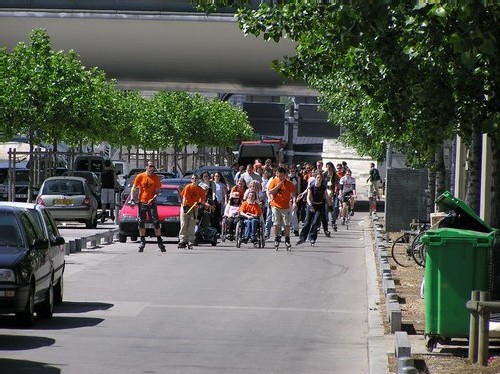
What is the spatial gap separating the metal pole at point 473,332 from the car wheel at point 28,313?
483 cm

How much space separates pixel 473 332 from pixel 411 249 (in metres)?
11.8

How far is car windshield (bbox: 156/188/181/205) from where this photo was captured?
32562 millimetres

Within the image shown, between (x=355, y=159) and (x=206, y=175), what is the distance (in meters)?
81.5

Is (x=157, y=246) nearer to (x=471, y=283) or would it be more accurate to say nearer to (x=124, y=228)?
(x=124, y=228)

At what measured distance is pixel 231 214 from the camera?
3181 centimetres

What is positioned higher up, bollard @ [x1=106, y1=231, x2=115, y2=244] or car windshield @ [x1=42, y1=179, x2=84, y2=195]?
car windshield @ [x1=42, y1=179, x2=84, y2=195]

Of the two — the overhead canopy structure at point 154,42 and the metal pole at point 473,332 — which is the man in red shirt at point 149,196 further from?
the overhead canopy structure at point 154,42

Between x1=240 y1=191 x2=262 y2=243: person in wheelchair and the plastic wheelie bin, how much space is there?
17.1 metres

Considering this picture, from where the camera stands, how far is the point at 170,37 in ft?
160

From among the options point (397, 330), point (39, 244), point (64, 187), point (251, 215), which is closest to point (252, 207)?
point (251, 215)

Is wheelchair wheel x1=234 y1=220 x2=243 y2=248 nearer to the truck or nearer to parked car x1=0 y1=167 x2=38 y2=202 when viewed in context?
parked car x1=0 y1=167 x2=38 y2=202

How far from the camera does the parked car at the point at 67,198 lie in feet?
120

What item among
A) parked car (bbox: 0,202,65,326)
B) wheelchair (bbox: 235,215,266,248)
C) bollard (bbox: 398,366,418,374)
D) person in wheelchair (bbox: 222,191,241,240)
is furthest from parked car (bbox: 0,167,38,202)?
bollard (bbox: 398,366,418,374)

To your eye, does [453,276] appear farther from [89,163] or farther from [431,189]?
[89,163]
